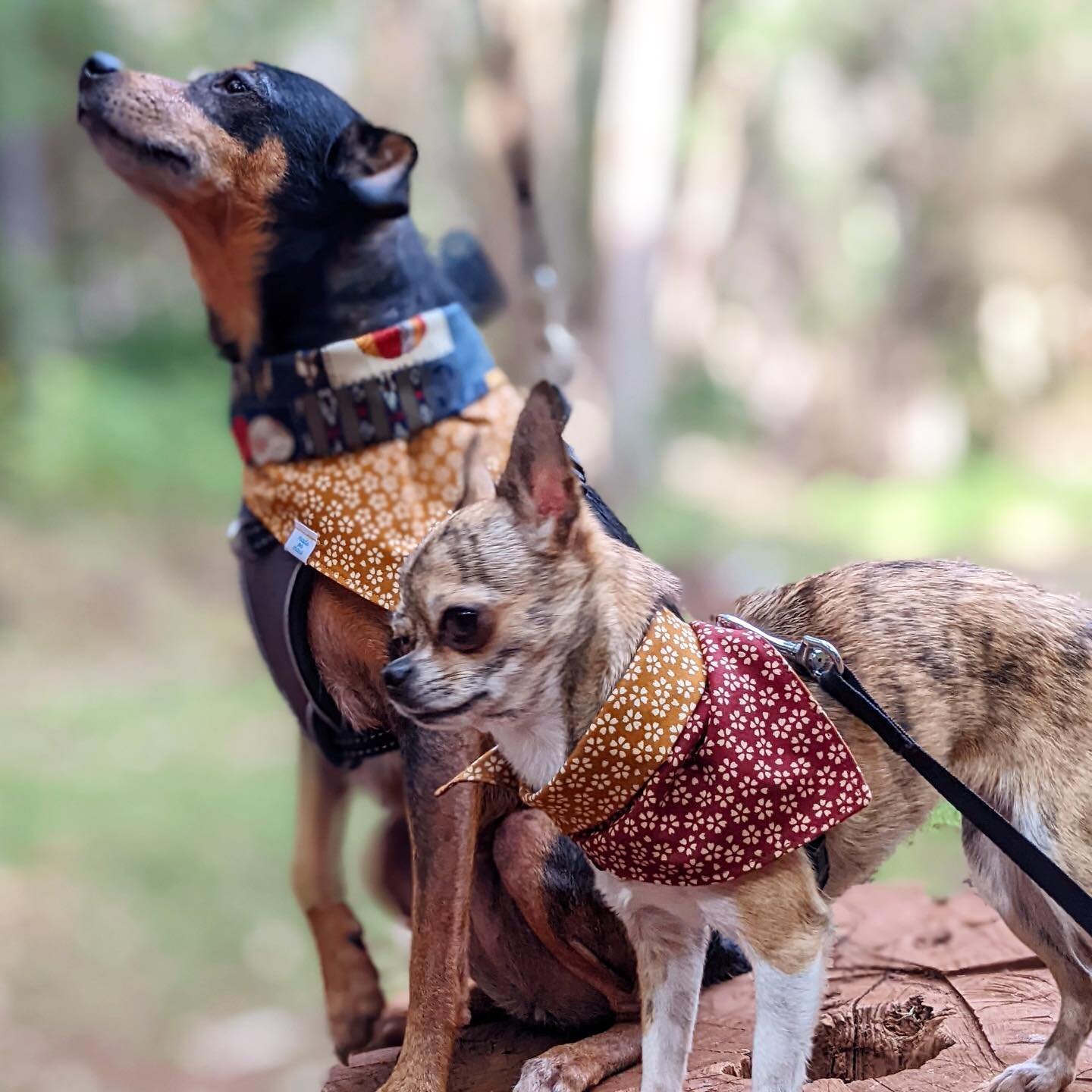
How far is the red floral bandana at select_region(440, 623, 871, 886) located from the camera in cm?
194

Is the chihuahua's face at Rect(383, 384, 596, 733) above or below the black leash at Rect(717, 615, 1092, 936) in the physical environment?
above

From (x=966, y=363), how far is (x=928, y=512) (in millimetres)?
3321

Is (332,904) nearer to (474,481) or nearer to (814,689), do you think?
(474,481)

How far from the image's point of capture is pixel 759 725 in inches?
79.0

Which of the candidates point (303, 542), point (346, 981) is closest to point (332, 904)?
point (346, 981)

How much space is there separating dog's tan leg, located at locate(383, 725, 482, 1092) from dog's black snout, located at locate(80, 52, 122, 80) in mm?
1545

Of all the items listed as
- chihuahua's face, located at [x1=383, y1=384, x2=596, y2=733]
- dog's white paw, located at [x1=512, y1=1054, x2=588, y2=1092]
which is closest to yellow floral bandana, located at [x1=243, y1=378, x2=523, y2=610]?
chihuahua's face, located at [x1=383, y1=384, x2=596, y2=733]

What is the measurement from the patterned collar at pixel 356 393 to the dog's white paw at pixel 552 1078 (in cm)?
136

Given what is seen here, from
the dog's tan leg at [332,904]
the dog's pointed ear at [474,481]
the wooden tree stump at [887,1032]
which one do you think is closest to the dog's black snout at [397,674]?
the dog's pointed ear at [474,481]

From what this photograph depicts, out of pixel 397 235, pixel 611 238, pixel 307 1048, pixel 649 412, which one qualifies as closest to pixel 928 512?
pixel 649 412

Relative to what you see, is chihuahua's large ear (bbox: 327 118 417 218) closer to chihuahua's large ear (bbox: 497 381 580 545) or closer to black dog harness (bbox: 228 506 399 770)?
black dog harness (bbox: 228 506 399 770)

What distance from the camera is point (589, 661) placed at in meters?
1.97

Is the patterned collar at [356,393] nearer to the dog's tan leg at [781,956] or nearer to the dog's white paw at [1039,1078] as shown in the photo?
the dog's tan leg at [781,956]

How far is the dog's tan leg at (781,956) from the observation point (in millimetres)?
1997
